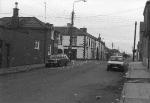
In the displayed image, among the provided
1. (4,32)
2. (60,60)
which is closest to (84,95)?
(4,32)

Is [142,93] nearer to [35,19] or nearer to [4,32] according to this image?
[4,32]

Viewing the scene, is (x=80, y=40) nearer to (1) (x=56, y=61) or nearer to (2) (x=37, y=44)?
(2) (x=37, y=44)

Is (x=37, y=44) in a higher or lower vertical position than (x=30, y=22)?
lower

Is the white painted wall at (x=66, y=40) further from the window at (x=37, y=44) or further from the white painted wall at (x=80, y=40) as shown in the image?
the window at (x=37, y=44)

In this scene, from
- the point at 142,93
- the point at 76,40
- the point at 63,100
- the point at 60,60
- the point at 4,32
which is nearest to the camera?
the point at 63,100

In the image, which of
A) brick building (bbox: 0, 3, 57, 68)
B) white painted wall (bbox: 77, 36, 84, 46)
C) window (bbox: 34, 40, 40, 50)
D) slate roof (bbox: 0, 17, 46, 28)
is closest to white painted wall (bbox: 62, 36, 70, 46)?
white painted wall (bbox: 77, 36, 84, 46)

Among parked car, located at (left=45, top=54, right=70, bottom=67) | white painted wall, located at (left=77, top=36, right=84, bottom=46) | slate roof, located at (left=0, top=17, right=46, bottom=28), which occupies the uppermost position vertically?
slate roof, located at (left=0, top=17, right=46, bottom=28)

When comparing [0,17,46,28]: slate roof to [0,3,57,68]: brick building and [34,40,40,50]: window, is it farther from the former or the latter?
[34,40,40,50]: window

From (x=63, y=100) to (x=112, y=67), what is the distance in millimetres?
23486

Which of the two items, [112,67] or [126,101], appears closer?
[126,101]

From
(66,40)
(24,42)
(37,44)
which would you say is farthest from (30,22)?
(66,40)

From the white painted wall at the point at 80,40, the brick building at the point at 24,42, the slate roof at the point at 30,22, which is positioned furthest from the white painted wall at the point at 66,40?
the slate roof at the point at 30,22

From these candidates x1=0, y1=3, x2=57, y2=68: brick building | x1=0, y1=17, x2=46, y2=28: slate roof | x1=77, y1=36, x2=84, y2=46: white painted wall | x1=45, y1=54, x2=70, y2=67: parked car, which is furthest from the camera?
x1=77, y1=36, x2=84, y2=46: white painted wall

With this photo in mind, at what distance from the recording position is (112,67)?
37.0 m
